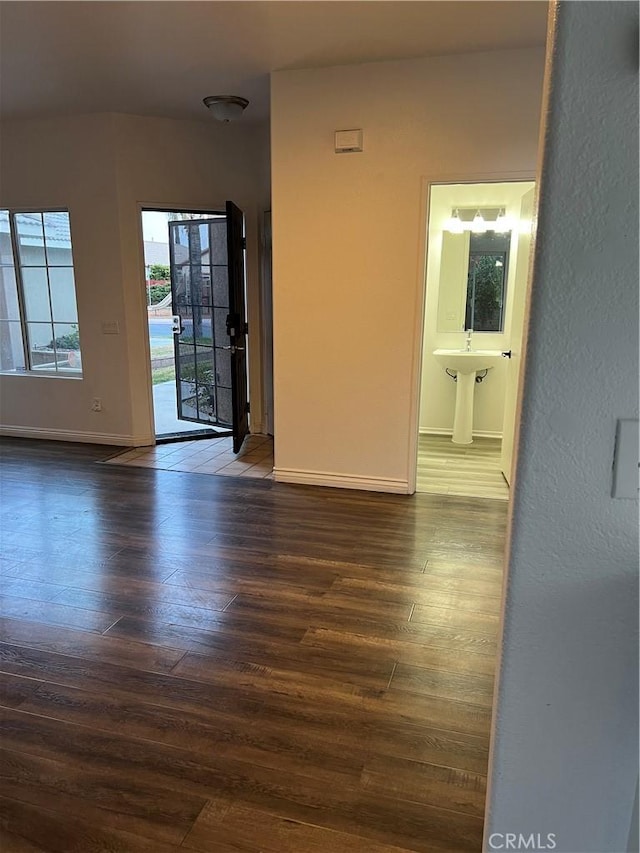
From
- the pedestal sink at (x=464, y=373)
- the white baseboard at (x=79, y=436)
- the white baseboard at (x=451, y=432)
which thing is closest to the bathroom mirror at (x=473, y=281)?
the pedestal sink at (x=464, y=373)

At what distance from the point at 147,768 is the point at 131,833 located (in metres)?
0.21

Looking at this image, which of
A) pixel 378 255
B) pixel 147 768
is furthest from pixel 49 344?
pixel 147 768

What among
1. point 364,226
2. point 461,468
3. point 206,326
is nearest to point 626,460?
point 364,226

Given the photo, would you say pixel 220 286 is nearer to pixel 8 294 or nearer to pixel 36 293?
pixel 36 293

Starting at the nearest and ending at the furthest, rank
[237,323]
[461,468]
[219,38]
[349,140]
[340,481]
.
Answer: [219,38] → [349,140] → [340,481] → [461,468] → [237,323]

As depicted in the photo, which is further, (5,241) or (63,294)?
(5,241)

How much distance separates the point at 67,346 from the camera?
17.5ft

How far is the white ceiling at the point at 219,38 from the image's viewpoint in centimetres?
278

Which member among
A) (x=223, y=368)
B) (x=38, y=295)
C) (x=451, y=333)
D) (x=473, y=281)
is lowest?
(x=223, y=368)

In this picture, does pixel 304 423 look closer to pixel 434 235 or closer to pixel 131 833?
pixel 434 235

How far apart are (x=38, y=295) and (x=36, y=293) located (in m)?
0.03

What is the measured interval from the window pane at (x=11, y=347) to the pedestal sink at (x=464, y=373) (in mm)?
3944

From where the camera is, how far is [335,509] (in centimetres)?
371

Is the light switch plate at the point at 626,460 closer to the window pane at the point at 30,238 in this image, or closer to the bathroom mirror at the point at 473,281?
the bathroom mirror at the point at 473,281
